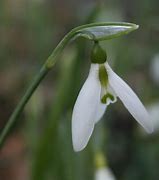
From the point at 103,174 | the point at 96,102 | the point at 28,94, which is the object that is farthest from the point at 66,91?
the point at 96,102

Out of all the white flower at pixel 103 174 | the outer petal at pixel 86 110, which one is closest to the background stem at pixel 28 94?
the outer petal at pixel 86 110

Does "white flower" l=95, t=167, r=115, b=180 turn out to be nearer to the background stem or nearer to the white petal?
the background stem

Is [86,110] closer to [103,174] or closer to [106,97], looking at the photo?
[106,97]

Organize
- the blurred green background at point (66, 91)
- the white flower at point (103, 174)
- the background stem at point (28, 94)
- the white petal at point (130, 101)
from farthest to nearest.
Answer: the blurred green background at point (66, 91) → the white flower at point (103, 174) → the background stem at point (28, 94) → the white petal at point (130, 101)

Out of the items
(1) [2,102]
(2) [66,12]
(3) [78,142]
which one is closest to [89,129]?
(3) [78,142]

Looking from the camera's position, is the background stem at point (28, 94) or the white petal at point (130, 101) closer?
the white petal at point (130, 101)

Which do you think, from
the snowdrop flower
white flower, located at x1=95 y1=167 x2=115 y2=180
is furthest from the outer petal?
white flower, located at x1=95 y1=167 x2=115 y2=180

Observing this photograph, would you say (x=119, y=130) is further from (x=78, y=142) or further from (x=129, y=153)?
(x=78, y=142)

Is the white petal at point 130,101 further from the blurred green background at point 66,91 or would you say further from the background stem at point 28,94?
the blurred green background at point 66,91
